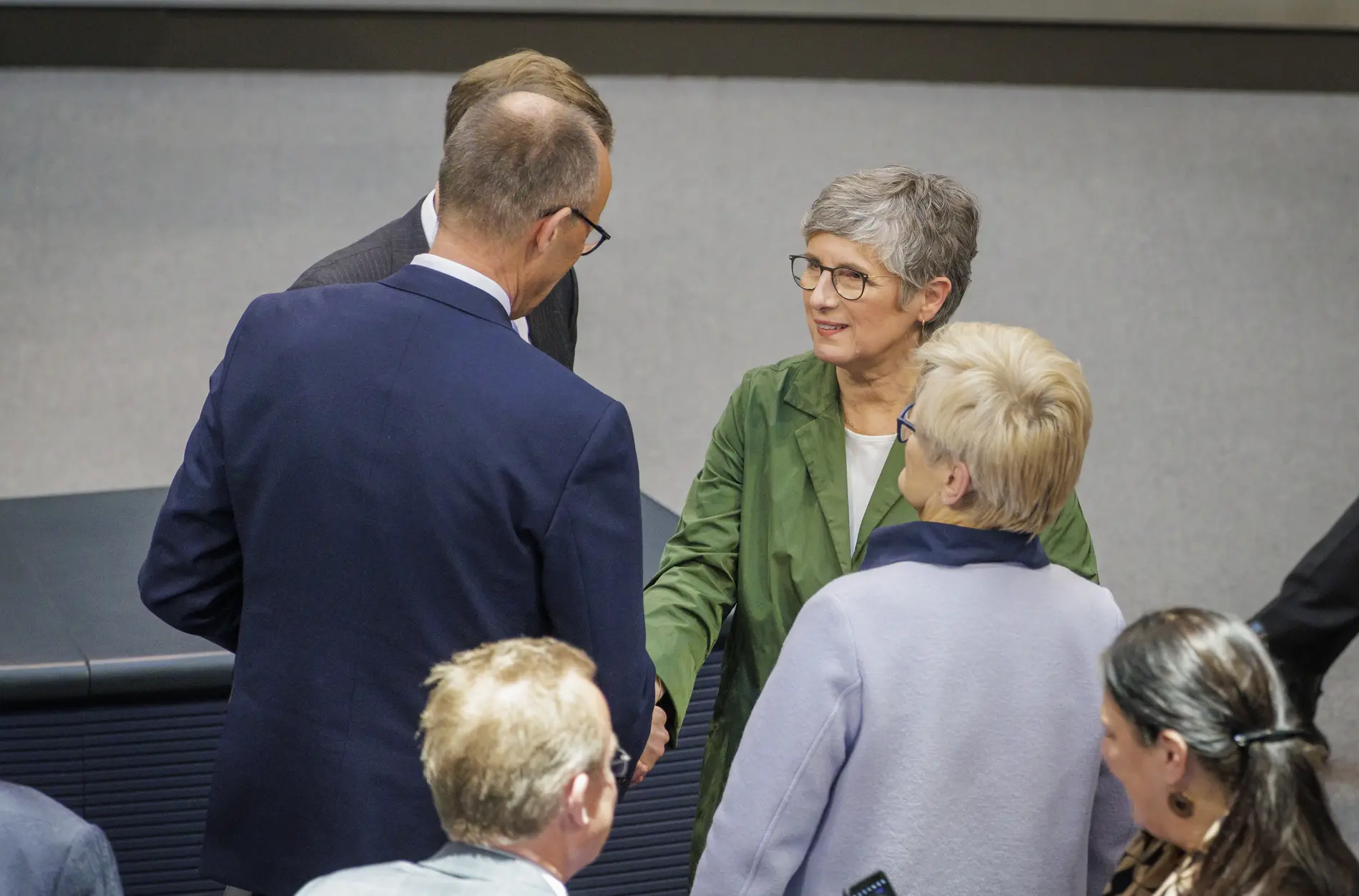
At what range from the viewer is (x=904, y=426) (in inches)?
81.7

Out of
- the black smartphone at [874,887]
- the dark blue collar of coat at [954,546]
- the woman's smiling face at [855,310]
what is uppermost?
the woman's smiling face at [855,310]

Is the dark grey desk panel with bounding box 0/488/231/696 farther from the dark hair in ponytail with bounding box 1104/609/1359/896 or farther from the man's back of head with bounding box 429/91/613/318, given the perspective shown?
the dark hair in ponytail with bounding box 1104/609/1359/896

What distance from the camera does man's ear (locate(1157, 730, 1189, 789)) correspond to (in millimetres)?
1371

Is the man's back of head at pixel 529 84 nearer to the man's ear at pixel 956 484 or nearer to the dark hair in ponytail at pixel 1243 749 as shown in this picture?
the man's ear at pixel 956 484

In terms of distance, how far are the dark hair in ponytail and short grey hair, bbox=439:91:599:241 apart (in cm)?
78

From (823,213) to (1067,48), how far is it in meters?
3.54

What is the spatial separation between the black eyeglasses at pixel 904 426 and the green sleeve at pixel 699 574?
9.1 inches

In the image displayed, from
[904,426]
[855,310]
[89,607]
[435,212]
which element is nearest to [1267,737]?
[904,426]

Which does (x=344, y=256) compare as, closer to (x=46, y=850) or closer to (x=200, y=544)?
(x=200, y=544)

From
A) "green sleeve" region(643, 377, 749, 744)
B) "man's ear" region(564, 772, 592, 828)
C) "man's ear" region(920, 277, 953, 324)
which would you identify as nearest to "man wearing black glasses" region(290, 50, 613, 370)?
"green sleeve" region(643, 377, 749, 744)

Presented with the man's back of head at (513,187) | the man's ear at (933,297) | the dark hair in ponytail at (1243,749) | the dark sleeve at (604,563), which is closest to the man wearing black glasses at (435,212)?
the man's ear at (933,297)

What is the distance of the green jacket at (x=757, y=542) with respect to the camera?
2.07 m

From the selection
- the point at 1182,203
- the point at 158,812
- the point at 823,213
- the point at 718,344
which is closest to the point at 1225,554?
the point at 1182,203

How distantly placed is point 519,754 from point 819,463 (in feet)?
2.95
